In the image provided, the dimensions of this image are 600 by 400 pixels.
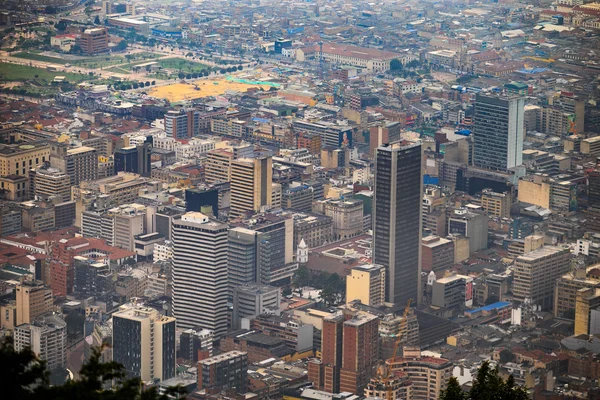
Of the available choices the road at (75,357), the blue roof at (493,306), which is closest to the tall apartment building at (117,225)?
the road at (75,357)

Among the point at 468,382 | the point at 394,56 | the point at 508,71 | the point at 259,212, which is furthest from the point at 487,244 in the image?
the point at 394,56

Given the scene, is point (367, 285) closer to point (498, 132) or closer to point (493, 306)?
point (493, 306)

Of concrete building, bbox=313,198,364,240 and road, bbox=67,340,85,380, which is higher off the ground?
concrete building, bbox=313,198,364,240

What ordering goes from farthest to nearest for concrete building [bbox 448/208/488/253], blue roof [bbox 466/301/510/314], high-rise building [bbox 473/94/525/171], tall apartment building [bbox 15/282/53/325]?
high-rise building [bbox 473/94/525/171] < concrete building [bbox 448/208/488/253] < blue roof [bbox 466/301/510/314] < tall apartment building [bbox 15/282/53/325]

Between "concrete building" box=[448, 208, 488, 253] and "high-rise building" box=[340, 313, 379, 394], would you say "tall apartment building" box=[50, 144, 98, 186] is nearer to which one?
→ "concrete building" box=[448, 208, 488, 253]

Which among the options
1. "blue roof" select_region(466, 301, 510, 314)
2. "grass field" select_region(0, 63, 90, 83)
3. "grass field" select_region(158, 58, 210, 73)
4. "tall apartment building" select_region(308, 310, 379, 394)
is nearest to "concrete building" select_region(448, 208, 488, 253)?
"blue roof" select_region(466, 301, 510, 314)

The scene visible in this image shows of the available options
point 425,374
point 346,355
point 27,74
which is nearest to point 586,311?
point 425,374
